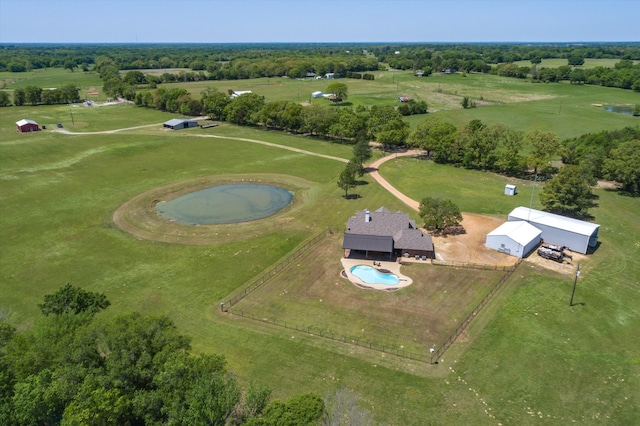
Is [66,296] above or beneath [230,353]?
above

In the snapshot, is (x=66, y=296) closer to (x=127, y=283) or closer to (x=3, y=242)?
(x=127, y=283)

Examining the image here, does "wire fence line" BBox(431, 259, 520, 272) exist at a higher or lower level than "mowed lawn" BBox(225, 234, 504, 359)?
higher

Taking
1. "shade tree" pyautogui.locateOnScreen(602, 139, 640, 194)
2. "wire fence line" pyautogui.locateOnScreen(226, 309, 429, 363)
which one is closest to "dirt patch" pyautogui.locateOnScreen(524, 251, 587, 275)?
"wire fence line" pyautogui.locateOnScreen(226, 309, 429, 363)

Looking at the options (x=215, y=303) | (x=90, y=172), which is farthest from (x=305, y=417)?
(x=90, y=172)

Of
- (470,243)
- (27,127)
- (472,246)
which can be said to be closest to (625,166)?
(470,243)

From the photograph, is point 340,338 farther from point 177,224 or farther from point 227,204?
point 227,204

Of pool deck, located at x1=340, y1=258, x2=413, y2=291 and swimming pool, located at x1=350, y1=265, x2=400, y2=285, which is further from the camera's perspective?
swimming pool, located at x1=350, y1=265, x2=400, y2=285

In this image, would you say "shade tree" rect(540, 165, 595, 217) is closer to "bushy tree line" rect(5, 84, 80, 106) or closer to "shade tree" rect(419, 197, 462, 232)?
"shade tree" rect(419, 197, 462, 232)
